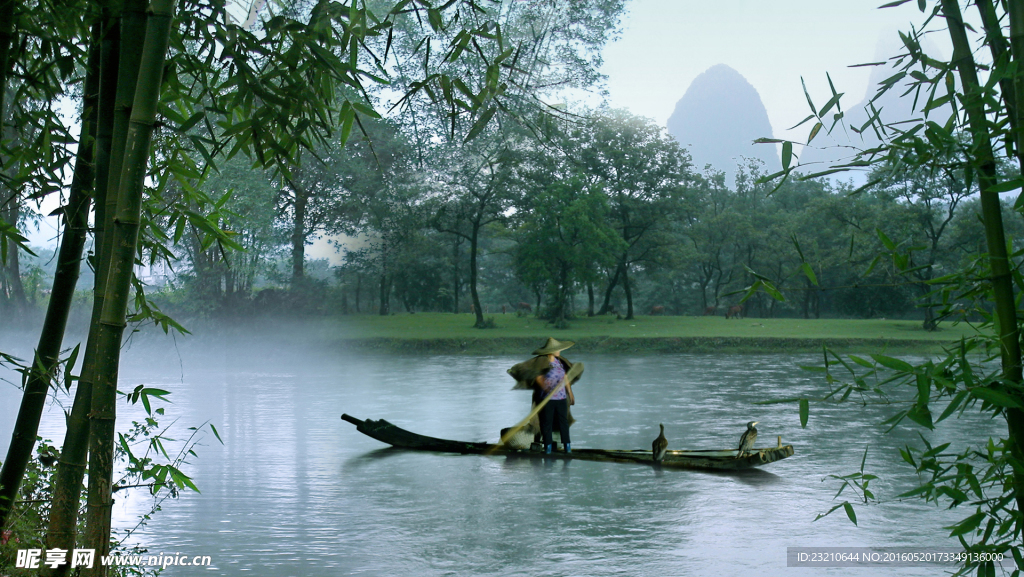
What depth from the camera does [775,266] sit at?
4281cm

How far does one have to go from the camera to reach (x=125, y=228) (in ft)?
7.23

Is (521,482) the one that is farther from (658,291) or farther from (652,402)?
(658,291)

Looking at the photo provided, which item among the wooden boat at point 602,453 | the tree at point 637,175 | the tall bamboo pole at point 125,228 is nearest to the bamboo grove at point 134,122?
the tall bamboo pole at point 125,228

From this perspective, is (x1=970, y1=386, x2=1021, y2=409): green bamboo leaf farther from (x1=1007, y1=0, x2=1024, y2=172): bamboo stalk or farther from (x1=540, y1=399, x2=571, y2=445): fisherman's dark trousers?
(x1=540, y1=399, x2=571, y2=445): fisherman's dark trousers

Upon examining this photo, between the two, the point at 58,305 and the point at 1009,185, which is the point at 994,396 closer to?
the point at 1009,185

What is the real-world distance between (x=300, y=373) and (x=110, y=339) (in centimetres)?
1908

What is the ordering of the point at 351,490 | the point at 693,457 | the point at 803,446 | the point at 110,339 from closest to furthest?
the point at 110,339 < the point at 351,490 < the point at 693,457 < the point at 803,446

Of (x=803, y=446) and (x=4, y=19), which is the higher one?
(x=4, y=19)

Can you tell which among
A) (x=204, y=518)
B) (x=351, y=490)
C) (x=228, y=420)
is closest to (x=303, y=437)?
(x=228, y=420)

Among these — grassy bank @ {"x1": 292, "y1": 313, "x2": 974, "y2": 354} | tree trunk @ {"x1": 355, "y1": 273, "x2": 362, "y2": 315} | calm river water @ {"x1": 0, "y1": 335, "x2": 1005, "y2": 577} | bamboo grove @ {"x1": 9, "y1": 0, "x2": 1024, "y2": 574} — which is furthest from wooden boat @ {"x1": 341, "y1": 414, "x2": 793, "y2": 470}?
tree trunk @ {"x1": 355, "y1": 273, "x2": 362, "y2": 315}

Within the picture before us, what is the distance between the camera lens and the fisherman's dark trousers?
28.8 ft

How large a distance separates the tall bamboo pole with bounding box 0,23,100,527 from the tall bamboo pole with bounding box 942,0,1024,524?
110 inches

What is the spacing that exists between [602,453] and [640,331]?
2252cm

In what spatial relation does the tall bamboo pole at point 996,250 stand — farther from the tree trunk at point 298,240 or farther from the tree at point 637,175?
the tree at point 637,175
